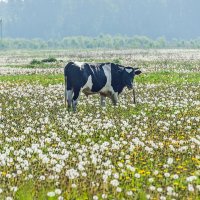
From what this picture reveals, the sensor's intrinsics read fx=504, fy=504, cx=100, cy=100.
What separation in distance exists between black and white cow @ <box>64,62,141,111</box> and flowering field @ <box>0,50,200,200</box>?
65 cm

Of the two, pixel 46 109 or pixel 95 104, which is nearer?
pixel 46 109

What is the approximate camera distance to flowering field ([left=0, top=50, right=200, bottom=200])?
378 inches

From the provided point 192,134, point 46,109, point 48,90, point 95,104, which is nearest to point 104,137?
point 192,134

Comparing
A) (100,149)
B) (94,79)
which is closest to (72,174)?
(100,149)

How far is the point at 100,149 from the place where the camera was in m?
12.0

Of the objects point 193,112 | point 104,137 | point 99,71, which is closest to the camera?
point 104,137

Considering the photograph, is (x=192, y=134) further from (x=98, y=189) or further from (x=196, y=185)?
(x=98, y=189)

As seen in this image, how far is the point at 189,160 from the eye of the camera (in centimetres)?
1181

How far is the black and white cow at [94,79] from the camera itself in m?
19.2

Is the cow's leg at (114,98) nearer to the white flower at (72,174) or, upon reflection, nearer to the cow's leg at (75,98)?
the cow's leg at (75,98)

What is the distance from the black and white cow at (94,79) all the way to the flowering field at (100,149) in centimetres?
65

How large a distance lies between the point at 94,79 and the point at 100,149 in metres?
8.09

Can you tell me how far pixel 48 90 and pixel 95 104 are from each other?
5109mm

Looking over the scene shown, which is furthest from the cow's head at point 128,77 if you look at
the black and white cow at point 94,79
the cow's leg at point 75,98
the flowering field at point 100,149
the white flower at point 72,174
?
the white flower at point 72,174
